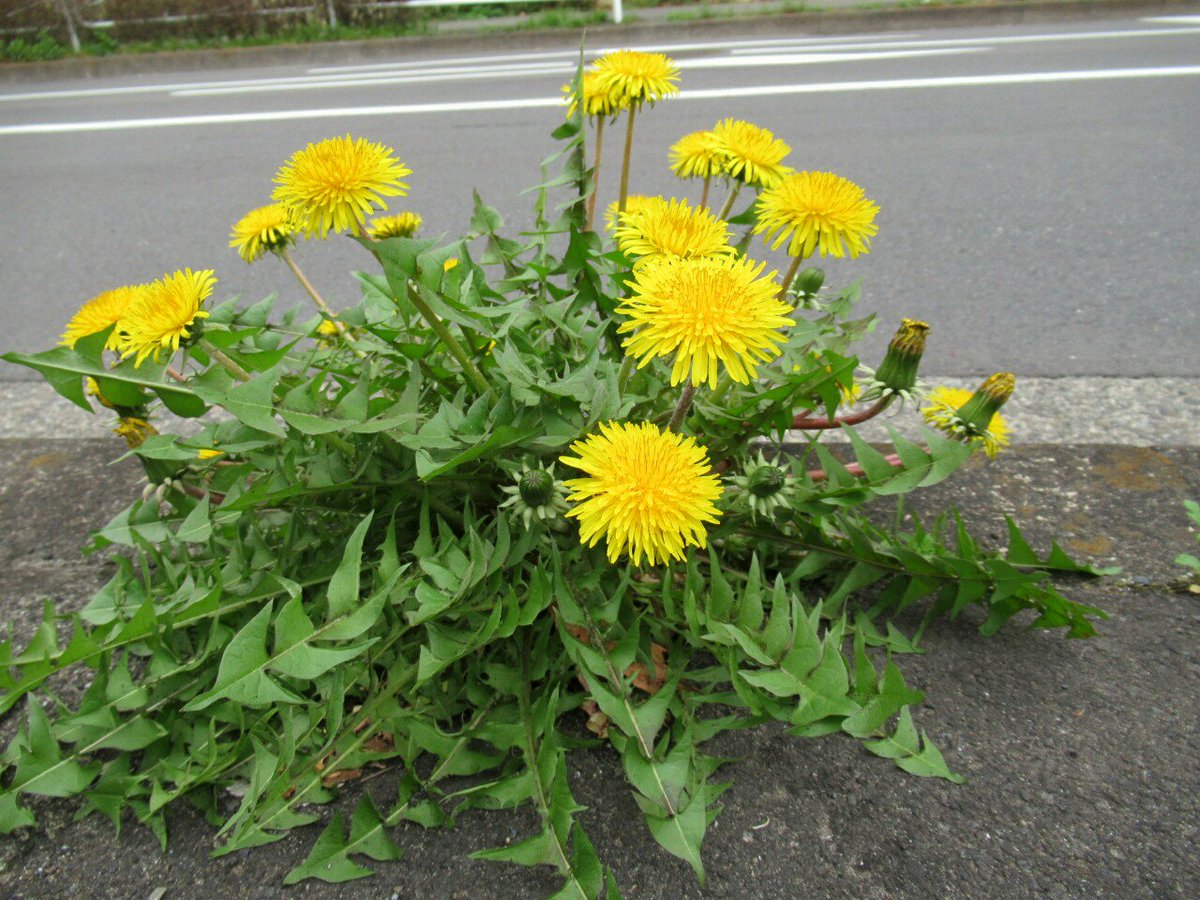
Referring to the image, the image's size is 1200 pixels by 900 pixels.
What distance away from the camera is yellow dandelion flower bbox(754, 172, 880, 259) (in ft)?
5.30

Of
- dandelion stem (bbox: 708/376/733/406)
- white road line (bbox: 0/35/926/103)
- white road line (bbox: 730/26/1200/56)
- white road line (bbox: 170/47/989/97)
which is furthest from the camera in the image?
white road line (bbox: 0/35/926/103)

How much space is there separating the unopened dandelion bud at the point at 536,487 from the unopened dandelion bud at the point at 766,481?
1.17 ft

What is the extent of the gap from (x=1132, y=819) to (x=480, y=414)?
1188mm

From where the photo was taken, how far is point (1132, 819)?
4.26 feet

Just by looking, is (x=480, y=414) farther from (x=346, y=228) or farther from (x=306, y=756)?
(x=306, y=756)

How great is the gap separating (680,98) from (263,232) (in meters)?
5.43

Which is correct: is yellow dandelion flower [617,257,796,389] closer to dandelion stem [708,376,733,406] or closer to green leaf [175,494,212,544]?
dandelion stem [708,376,733,406]

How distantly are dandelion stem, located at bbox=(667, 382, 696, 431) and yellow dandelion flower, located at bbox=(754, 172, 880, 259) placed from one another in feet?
1.43

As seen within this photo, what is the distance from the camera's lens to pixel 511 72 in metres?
8.57

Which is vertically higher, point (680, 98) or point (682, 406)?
point (682, 406)

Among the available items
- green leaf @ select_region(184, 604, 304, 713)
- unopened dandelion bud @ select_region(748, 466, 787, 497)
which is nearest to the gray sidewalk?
green leaf @ select_region(184, 604, 304, 713)

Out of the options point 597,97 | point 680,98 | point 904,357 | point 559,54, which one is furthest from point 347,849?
point 559,54

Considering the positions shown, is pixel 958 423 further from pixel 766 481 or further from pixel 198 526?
pixel 198 526

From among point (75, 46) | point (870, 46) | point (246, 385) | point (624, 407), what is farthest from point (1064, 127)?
point (75, 46)
